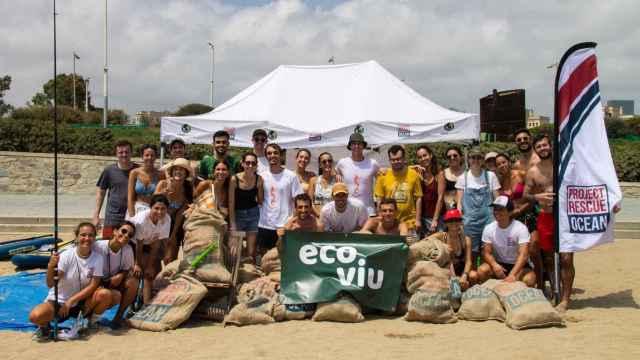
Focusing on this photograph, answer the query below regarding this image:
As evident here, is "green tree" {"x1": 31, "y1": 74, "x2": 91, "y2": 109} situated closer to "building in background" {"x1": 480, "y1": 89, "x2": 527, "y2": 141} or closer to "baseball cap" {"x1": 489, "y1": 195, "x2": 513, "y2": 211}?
"building in background" {"x1": 480, "y1": 89, "x2": 527, "y2": 141}

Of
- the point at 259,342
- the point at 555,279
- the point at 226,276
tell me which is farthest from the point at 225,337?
the point at 555,279

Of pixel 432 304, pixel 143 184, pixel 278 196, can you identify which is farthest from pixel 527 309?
pixel 143 184

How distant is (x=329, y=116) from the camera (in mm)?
10562

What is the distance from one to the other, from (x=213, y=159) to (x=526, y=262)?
4025 millimetres

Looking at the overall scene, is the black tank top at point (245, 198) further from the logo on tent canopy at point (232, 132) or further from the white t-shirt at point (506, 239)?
the logo on tent canopy at point (232, 132)

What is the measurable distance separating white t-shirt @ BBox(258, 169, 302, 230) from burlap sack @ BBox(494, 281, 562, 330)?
2647 mm

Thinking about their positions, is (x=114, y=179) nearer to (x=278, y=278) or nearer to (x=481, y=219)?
(x=278, y=278)

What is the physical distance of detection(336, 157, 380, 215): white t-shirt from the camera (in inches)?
301

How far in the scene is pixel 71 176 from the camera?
846 inches

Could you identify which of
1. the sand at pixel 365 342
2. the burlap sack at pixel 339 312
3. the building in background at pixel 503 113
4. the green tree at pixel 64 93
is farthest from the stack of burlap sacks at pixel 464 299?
the green tree at pixel 64 93

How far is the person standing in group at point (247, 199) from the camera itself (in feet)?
22.8

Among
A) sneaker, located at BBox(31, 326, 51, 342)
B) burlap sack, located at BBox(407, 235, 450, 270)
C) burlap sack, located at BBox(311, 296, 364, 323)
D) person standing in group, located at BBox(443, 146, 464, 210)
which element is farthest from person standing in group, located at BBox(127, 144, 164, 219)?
person standing in group, located at BBox(443, 146, 464, 210)

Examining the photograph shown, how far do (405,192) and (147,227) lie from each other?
306 centimetres

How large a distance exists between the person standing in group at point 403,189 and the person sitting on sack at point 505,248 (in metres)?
0.90
